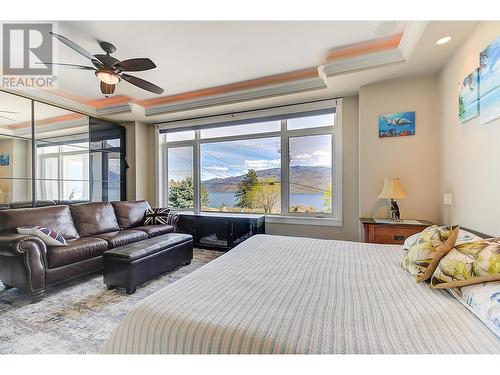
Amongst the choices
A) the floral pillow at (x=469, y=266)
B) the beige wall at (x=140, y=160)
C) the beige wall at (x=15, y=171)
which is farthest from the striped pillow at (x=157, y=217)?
the floral pillow at (x=469, y=266)

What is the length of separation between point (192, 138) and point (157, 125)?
2.81 ft

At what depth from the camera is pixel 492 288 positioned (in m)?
0.94

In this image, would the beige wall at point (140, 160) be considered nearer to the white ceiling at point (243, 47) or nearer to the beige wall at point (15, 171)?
the white ceiling at point (243, 47)

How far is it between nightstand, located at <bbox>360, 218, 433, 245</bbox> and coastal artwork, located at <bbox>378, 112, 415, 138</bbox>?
1.14 metres

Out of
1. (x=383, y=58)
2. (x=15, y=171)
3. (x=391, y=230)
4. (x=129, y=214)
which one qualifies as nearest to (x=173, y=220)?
(x=129, y=214)

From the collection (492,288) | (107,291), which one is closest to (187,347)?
(492,288)

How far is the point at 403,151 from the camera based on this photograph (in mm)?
2848

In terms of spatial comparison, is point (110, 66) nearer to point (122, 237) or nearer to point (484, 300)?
point (122, 237)

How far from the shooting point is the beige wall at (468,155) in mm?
1660

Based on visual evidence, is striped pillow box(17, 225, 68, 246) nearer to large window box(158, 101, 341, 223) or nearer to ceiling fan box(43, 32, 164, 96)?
ceiling fan box(43, 32, 164, 96)

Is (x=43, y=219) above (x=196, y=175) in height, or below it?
below

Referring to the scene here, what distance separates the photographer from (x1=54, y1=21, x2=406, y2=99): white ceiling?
7.11 ft

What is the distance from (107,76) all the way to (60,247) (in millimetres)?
1980

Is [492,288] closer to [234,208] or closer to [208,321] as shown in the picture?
[208,321]
